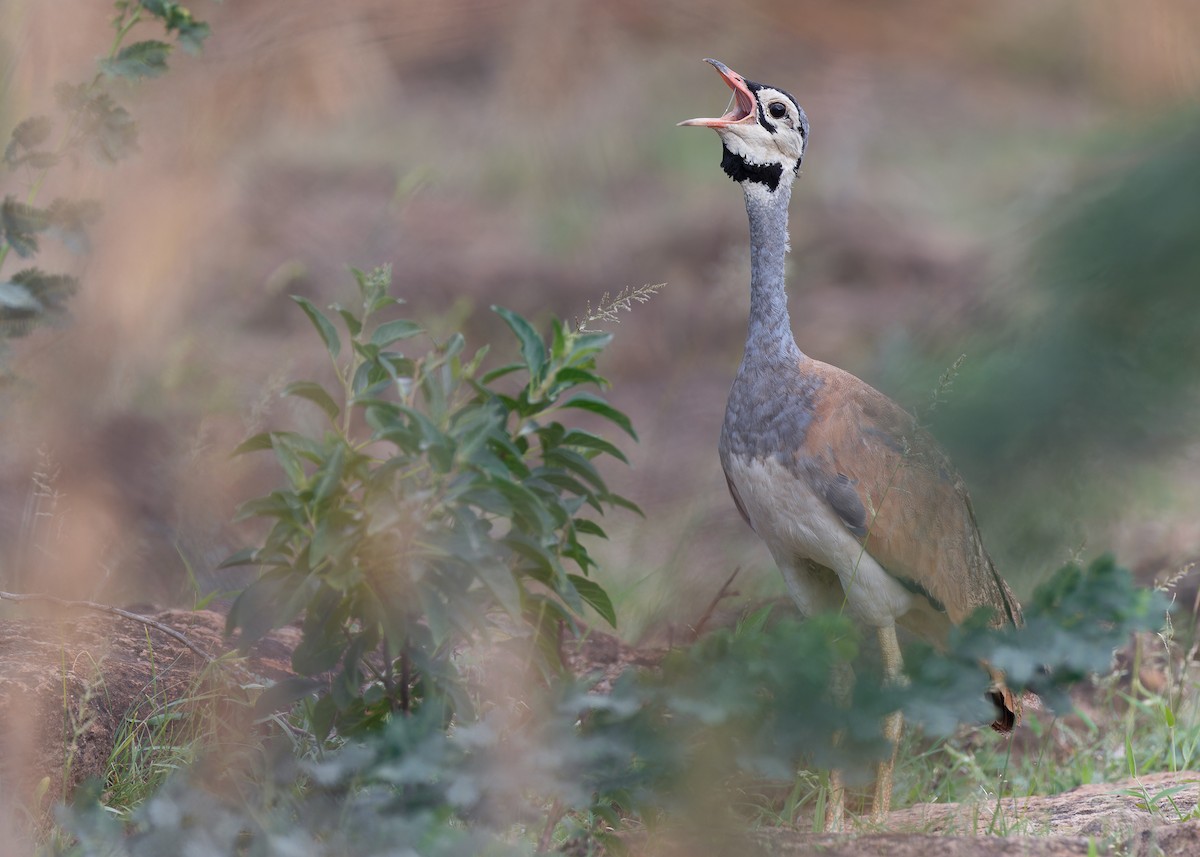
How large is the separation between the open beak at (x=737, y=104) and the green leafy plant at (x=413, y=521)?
1.18 m

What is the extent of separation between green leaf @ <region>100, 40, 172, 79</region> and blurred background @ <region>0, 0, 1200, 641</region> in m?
0.09

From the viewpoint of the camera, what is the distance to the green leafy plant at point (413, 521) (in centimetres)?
231

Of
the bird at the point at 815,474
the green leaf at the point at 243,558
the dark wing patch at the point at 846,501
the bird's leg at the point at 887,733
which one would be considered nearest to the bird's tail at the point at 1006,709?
the bird at the point at 815,474

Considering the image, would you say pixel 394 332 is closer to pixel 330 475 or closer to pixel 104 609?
pixel 330 475

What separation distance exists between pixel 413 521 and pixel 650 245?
6543mm

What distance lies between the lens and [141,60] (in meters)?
3.04

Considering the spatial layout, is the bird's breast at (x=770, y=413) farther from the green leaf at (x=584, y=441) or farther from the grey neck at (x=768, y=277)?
the green leaf at (x=584, y=441)

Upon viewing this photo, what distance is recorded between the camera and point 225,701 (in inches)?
127

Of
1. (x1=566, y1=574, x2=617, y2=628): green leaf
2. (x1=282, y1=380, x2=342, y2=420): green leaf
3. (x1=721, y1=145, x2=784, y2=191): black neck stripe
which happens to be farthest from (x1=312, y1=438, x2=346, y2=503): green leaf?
(x1=721, y1=145, x2=784, y2=191): black neck stripe

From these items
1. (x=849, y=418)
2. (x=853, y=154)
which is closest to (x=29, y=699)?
(x=849, y=418)

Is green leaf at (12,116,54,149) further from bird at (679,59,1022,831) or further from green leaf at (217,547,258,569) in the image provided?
bird at (679,59,1022,831)

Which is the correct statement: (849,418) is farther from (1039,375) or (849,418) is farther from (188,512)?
(1039,375)

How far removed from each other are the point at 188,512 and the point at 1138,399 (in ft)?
12.2

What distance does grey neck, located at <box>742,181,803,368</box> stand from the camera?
3.78 m
